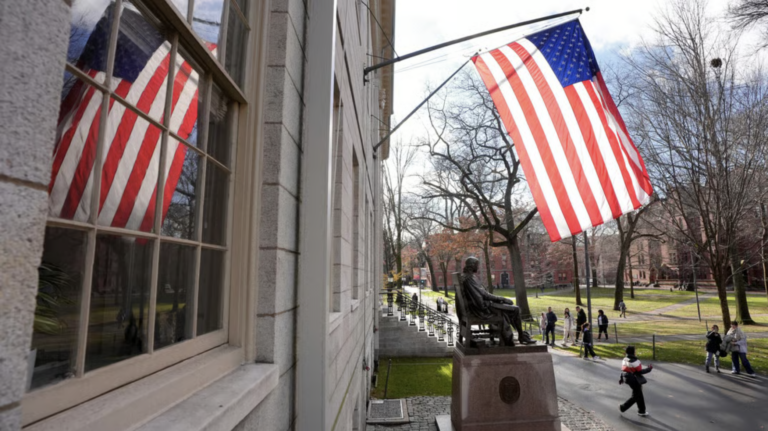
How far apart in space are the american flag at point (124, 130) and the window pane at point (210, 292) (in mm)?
463

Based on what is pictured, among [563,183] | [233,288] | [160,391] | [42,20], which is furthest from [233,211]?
[563,183]

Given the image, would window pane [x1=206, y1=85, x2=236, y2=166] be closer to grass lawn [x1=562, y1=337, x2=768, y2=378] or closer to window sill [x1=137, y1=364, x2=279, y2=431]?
window sill [x1=137, y1=364, x2=279, y2=431]

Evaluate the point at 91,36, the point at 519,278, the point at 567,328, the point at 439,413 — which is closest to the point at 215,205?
the point at 91,36

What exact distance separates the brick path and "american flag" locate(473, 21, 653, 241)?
18.3ft

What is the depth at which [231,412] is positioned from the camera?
5.46 ft

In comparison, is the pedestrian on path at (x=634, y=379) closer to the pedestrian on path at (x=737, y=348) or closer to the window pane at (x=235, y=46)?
the pedestrian on path at (x=737, y=348)

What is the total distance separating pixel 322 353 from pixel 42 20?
2303 mm

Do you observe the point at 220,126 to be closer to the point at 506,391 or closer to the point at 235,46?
the point at 235,46

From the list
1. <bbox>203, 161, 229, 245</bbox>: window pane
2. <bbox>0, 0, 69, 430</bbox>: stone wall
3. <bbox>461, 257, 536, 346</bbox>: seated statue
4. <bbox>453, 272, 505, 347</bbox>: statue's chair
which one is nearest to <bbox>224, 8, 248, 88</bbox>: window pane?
<bbox>203, 161, 229, 245</bbox>: window pane

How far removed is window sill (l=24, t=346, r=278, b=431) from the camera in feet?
3.92

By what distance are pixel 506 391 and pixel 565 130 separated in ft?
16.5

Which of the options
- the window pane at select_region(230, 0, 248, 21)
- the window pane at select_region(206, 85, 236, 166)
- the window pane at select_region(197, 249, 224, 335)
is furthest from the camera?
the window pane at select_region(230, 0, 248, 21)

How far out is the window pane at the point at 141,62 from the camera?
4.83 feet

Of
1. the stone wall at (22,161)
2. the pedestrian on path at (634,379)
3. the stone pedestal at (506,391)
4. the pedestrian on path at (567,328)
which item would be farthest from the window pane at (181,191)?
the pedestrian on path at (567,328)
